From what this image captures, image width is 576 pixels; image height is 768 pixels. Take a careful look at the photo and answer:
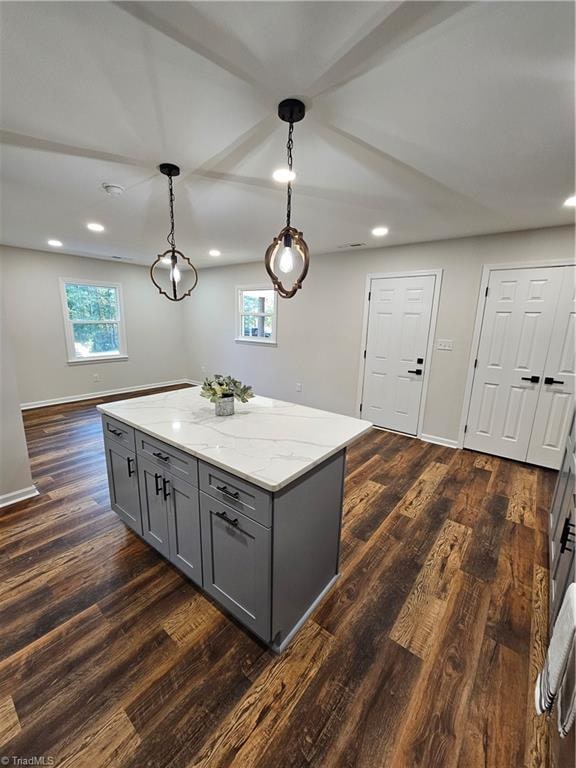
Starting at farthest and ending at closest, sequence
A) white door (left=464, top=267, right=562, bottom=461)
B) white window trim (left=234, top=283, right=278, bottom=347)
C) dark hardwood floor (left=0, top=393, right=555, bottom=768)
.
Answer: white window trim (left=234, top=283, right=278, bottom=347)
white door (left=464, top=267, right=562, bottom=461)
dark hardwood floor (left=0, top=393, right=555, bottom=768)

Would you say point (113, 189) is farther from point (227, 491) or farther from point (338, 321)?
point (338, 321)

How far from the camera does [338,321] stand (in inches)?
175

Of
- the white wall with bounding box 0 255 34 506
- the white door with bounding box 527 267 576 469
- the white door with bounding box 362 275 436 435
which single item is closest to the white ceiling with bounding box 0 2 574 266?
the white door with bounding box 527 267 576 469

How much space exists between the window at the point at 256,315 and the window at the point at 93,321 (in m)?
2.26

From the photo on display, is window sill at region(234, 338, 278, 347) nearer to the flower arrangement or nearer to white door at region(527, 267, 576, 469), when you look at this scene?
the flower arrangement

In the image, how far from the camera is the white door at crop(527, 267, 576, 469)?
2961 mm

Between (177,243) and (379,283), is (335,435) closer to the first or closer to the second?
(379,283)

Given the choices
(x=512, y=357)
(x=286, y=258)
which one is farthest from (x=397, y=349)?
(x=286, y=258)

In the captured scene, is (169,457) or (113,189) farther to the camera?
(113,189)

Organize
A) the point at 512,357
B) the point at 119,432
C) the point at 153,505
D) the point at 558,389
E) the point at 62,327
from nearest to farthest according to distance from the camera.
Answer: the point at 153,505
the point at 119,432
the point at 558,389
the point at 512,357
the point at 62,327

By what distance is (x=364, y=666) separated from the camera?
4.59ft

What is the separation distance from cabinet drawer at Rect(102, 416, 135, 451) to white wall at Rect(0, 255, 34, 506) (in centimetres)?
102

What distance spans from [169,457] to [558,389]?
3.66 meters

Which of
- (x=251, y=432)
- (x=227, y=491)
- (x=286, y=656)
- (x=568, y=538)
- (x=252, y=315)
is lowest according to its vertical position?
(x=286, y=656)
